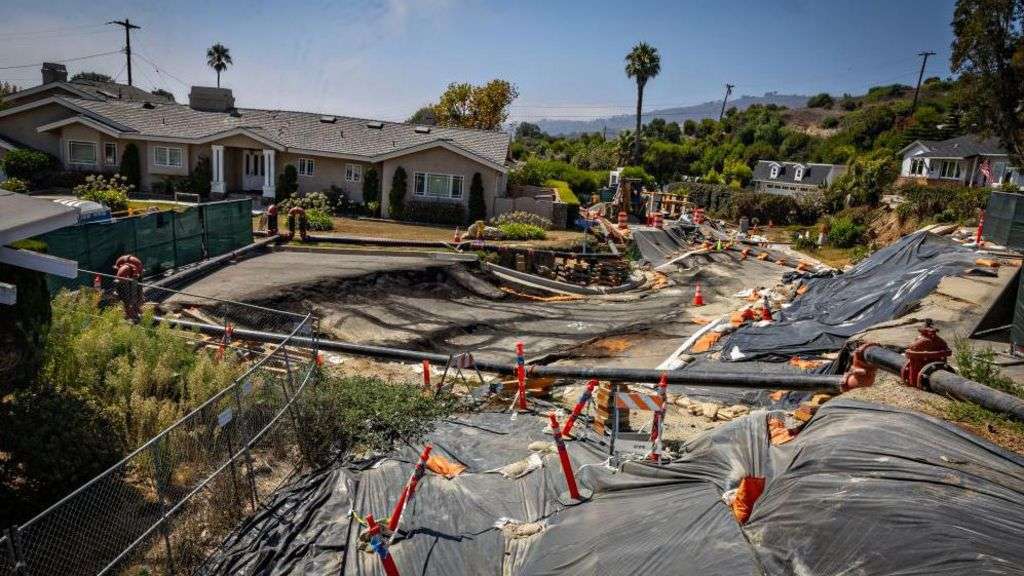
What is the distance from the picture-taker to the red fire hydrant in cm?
763

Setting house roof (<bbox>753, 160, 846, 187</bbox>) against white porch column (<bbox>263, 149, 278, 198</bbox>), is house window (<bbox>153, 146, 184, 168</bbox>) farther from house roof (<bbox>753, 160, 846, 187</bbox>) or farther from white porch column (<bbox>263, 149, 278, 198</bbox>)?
house roof (<bbox>753, 160, 846, 187</bbox>)

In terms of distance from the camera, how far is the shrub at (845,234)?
37.5 m

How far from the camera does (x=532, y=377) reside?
467 inches

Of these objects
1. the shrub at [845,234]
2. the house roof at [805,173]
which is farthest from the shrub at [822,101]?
the shrub at [845,234]

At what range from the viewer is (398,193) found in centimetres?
3438

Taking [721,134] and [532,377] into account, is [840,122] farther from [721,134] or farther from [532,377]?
[532,377]

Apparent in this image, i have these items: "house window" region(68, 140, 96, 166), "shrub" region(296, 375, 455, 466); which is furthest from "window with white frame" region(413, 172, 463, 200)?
"shrub" region(296, 375, 455, 466)

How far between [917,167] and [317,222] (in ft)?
182

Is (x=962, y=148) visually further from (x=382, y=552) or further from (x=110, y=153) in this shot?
(x=382, y=552)

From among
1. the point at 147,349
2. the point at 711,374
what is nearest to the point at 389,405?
the point at 147,349

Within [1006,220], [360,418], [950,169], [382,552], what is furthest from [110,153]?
[950,169]

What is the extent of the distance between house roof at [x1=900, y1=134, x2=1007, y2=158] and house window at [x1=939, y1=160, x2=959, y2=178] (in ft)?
3.98

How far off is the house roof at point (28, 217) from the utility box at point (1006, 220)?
87.4 feet

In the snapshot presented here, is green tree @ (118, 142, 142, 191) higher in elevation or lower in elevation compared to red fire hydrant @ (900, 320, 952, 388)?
higher
